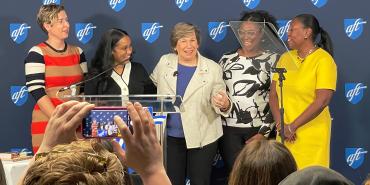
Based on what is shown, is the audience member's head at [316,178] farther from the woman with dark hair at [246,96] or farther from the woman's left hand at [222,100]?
the woman with dark hair at [246,96]

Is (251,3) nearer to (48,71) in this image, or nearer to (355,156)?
(355,156)

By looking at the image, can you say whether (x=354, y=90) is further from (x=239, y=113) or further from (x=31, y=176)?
(x=31, y=176)

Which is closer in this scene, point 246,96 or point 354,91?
point 246,96

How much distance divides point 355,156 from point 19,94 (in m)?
3.02

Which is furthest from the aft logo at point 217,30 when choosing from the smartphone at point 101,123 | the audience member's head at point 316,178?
the audience member's head at point 316,178

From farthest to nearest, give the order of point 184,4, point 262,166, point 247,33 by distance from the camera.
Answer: point 184,4, point 247,33, point 262,166

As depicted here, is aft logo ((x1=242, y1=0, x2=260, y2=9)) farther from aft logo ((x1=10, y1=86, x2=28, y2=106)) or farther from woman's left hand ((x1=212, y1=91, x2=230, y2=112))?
aft logo ((x1=10, y1=86, x2=28, y2=106))

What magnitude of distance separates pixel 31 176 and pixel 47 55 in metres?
3.76

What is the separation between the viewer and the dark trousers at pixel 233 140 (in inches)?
203

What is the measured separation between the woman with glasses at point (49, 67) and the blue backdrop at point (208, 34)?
0.70m

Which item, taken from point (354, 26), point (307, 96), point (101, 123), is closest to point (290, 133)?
point (307, 96)

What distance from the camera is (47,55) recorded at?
16.3 feet

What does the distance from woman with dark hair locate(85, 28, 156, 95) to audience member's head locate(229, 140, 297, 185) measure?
2717 millimetres

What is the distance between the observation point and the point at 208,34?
5.64 meters
